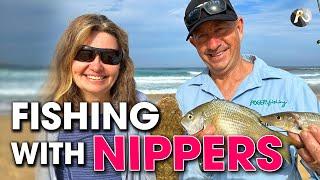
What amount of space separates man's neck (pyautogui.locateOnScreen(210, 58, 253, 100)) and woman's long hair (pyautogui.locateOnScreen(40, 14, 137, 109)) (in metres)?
0.40

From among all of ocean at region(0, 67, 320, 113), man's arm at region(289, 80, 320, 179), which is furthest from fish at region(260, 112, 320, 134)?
ocean at region(0, 67, 320, 113)

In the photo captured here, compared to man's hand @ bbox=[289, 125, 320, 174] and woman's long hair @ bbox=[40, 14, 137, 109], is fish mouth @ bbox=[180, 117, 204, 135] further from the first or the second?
man's hand @ bbox=[289, 125, 320, 174]

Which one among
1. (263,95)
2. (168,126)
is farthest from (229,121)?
(168,126)

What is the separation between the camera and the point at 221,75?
224 centimetres

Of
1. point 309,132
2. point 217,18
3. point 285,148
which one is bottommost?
point 285,148

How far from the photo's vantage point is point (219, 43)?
216 centimetres

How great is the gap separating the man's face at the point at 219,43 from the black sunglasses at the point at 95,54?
342 millimetres

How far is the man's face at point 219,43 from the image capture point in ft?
7.09

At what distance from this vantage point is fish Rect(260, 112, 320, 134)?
2037mm

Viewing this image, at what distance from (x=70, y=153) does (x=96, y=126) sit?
160 mm

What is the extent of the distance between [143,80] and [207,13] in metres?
13.6

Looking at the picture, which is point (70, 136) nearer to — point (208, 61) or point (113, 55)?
point (113, 55)

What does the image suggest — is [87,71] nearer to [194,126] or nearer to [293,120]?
[194,126]

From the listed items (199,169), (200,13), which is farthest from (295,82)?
(199,169)
